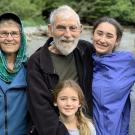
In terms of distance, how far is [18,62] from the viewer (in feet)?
12.6

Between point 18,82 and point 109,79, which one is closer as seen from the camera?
point 18,82

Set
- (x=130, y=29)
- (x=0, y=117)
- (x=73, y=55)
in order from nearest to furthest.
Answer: (x=0, y=117) → (x=73, y=55) → (x=130, y=29)

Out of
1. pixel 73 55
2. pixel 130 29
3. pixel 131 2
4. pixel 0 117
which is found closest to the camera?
pixel 0 117

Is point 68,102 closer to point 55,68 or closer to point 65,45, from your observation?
point 55,68

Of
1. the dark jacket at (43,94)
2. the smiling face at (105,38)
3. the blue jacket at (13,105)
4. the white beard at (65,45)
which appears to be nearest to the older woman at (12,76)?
the blue jacket at (13,105)

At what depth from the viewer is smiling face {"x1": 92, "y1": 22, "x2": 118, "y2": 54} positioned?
404 centimetres

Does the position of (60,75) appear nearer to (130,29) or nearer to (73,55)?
(73,55)

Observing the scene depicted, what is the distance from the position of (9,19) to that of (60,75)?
1.98 ft

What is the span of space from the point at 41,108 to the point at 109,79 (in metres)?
0.65

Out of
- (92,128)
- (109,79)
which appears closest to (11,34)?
(109,79)

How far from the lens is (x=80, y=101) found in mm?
3811

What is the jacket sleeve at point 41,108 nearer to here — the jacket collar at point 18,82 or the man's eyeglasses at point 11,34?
the jacket collar at point 18,82

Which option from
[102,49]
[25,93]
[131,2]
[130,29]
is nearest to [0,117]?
[25,93]

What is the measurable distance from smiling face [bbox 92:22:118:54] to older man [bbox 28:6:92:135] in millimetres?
120
